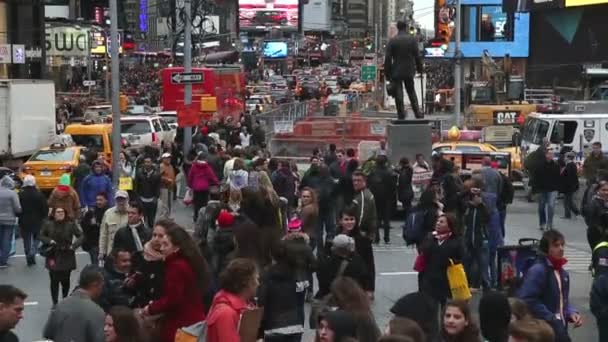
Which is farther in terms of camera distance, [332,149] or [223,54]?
[223,54]

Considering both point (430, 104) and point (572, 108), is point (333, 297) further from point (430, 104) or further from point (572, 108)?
point (430, 104)

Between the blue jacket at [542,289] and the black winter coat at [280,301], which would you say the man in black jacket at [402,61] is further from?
the black winter coat at [280,301]

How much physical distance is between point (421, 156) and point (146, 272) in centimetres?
1406

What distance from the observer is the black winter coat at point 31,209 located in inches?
737

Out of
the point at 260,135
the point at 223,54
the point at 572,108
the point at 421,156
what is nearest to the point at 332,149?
the point at 421,156

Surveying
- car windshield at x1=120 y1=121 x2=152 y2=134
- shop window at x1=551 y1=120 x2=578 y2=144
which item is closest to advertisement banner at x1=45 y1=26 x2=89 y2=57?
car windshield at x1=120 y1=121 x2=152 y2=134

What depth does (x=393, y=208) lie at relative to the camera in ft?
69.3

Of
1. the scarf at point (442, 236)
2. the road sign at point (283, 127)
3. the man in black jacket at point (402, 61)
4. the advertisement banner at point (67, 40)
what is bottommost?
the road sign at point (283, 127)

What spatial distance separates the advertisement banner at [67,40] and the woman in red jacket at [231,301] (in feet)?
179

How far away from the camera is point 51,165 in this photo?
88.0 ft

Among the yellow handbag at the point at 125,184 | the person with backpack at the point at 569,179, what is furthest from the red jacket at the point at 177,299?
the person with backpack at the point at 569,179

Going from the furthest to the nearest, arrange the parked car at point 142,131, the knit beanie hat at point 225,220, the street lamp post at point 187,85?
the parked car at point 142,131, the street lamp post at point 187,85, the knit beanie hat at point 225,220

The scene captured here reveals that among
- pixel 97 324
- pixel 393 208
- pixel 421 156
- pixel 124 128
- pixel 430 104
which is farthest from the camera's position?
pixel 430 104

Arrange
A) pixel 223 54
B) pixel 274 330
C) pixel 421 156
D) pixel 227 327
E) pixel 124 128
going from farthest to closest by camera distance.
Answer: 1. pixel 223 54
2. pixel 124 128
3. pixel 421 156
4. pixel 274 330
5. pixel 227 327
